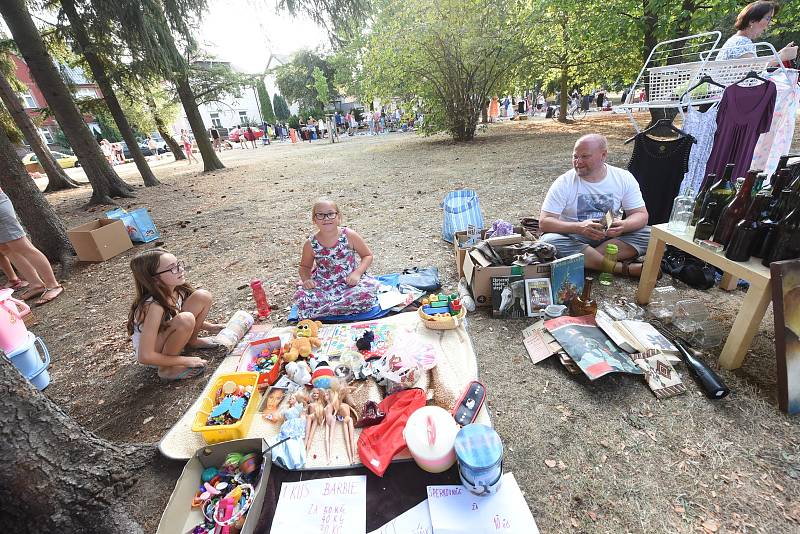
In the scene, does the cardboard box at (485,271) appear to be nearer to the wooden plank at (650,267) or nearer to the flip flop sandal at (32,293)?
the wooden plank at (650,267)

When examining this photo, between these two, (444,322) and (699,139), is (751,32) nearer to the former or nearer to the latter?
(699,139)

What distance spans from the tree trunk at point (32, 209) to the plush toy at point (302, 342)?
483 centimetres

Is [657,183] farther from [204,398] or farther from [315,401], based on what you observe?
[204,398]

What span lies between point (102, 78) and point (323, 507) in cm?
1351

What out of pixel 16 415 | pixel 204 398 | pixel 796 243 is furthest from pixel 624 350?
pixel 16 415

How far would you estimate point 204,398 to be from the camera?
91.5 inches

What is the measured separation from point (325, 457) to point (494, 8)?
45.3 feet

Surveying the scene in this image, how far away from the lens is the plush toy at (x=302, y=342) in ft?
8.57

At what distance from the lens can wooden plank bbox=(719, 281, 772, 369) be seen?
2072 millimetres

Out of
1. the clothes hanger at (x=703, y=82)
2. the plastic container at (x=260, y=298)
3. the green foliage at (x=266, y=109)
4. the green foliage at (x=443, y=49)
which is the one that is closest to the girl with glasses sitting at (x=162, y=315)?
the plastic container at (x=260, y=298)

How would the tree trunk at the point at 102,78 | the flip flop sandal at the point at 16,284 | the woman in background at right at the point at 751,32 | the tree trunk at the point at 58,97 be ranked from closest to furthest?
the woman in background at right at the point at 751,32 → the flip flop sandal at the point at 16,284 → the tree trunk at the point at 58,97 → the tree trunk at the point at 102,78

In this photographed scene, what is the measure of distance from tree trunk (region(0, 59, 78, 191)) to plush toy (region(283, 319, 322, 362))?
12.9 metres

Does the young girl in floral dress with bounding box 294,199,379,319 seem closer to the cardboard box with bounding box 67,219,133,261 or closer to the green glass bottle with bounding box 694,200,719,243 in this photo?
the green glass bottle with bounding box 694,200,719,243

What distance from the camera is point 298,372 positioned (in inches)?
95.4
